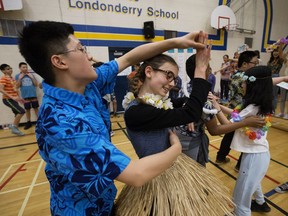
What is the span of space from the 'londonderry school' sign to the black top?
17.2 feet

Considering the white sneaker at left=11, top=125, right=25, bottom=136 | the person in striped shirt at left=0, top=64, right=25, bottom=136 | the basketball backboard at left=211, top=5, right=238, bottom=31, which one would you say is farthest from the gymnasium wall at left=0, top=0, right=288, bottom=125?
the white sneaker at left=11, top=125, right=25, bottom=136

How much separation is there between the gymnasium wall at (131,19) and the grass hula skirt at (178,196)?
200 inches

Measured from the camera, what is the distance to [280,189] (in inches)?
86.5

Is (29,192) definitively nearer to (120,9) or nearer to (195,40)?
(195,40)

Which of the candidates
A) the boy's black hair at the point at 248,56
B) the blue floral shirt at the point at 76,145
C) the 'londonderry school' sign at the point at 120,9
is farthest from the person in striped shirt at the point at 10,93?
the boy's black hair at the point at 248,56

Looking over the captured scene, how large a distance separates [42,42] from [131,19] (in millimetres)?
5620

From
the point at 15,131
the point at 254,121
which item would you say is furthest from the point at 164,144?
the point at 15,131

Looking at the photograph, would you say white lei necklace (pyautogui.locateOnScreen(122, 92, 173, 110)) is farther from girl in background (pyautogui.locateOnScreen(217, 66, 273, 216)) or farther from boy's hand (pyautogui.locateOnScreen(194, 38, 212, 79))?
girl in background (pyautogui.locateOnScreen(217, 66, 273, 216))

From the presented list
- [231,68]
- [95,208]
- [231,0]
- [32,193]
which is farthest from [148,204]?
[231,0]

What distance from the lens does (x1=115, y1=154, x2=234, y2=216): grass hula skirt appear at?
0.88 m

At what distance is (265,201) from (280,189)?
14.1 inches

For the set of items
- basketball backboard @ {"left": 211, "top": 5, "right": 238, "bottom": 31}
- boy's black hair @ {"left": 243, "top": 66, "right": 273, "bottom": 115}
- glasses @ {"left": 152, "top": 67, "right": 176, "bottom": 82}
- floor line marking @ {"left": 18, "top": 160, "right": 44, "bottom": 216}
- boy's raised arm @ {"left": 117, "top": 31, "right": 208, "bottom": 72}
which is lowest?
floor line marking @ {"left": 18, "top": 160, "right": 44, "bottom": 216}

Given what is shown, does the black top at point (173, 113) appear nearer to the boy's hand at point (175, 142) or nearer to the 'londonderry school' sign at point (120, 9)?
the boy's hand at point (175, 142)

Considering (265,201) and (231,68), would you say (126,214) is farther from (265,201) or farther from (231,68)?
(231,68)
